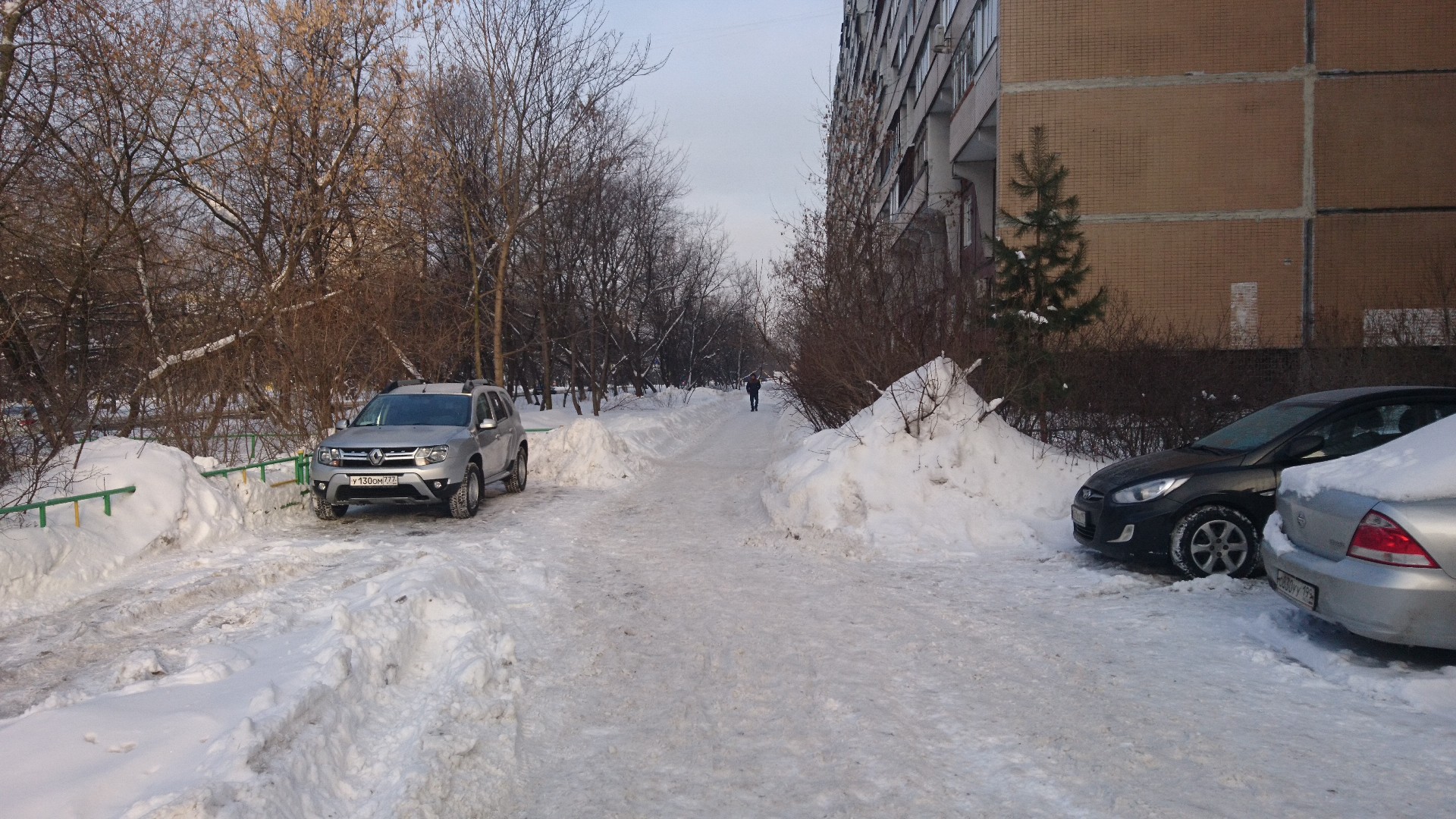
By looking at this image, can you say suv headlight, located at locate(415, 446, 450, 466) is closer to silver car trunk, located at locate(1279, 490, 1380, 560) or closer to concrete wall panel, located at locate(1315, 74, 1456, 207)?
silver car trunk, located at locate(1279, 490, 1380, 560)

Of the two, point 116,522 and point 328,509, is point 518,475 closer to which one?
point 328,509

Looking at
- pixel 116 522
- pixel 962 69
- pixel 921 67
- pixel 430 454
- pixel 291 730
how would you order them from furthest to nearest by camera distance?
1. pixel 921 67
2. pixel 962 69
3. pixel 430 454
4. pixel 116 522
5. pixel 291 730

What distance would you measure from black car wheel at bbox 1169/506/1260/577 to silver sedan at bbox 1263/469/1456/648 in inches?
84.2

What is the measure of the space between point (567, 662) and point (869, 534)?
496 centimetres

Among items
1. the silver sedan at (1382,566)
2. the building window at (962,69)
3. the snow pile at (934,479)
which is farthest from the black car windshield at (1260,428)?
the building window at (962,69)

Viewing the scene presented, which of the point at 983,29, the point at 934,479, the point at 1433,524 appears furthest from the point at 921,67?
the point at 1433,524

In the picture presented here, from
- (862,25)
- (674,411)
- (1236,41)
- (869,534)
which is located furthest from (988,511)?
(862,25)

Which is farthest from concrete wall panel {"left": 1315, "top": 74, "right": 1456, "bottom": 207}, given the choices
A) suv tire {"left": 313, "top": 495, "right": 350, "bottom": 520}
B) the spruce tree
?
suv tire {"left": 313, "top": 495, "right": 350, "bottom": 520}

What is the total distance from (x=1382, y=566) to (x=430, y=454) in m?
9.99

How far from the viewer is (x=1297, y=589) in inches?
236

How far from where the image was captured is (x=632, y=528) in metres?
11.5

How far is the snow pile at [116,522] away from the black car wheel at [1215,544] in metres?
9.53

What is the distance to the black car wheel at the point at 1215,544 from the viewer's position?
8.02 m

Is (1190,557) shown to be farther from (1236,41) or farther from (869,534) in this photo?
(1236,41)
